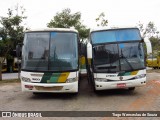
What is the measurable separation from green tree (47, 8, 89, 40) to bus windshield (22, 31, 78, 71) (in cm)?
2236

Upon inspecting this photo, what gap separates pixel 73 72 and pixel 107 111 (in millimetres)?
2737

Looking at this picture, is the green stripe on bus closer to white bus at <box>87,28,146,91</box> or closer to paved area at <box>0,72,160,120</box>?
paved area at <box>0,72,160,120</box>

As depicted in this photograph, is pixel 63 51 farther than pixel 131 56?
No

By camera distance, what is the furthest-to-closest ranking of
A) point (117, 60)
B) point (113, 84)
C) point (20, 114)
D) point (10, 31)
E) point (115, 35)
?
1. point (10, 31)
2. point (115, 35)
3. point (117, 60)
4. point (113, 84)
5. point (20, 114)

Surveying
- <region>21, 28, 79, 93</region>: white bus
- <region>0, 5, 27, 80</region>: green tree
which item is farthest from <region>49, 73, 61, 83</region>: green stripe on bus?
<region>0, 5, 27, 80</region>: green tree

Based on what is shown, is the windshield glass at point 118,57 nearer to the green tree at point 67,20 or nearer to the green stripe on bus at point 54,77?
the green stripe on bus at point 54,77

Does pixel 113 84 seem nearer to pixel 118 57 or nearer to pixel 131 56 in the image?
pixel 118 57

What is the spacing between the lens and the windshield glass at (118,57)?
12617mm

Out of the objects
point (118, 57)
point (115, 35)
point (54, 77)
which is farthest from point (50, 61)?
point (115, 35)

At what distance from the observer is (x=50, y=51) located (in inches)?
479

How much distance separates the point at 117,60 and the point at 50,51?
2.72 metres

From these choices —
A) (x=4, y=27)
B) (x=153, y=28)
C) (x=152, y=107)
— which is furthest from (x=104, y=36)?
(x=153, y=28)

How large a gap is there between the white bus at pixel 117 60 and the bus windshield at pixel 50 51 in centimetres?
75

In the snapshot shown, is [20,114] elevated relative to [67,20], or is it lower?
lower
